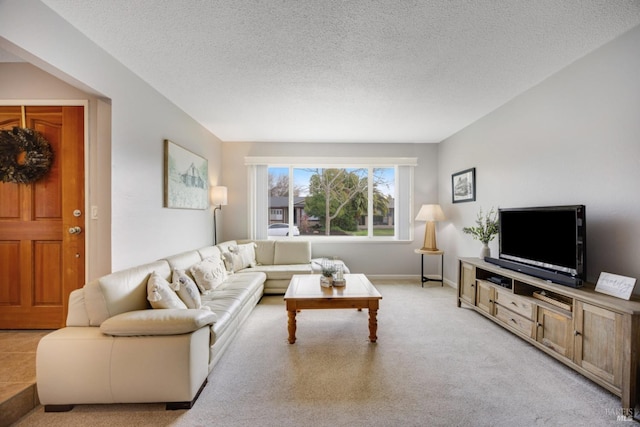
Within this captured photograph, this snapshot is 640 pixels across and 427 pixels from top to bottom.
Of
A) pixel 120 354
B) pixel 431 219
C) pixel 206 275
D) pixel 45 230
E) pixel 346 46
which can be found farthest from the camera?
pixel 431 219

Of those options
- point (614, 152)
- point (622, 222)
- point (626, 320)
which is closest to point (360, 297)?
point (626, 320)

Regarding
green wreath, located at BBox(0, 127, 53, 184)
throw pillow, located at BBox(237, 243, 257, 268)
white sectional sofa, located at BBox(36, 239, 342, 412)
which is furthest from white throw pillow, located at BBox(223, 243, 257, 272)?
green wreath, located at BBox(0, 127, 53, 184)

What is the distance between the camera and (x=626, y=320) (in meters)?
1.68

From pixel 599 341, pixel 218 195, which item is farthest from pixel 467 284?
pixel 218 195

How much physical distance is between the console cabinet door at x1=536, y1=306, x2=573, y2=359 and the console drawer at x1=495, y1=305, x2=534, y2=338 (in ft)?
0.29

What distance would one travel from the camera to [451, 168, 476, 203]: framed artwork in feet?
13.3

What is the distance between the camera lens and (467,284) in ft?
11.5

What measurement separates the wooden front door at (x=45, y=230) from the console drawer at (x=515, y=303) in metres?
4.09

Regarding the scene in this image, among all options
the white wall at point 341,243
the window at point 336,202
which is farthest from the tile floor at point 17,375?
the window at point 336,202

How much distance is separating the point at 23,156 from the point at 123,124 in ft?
2.99

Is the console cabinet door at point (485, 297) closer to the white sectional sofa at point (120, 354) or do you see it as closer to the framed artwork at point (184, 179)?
the white sectional sofa at point (120, 354)

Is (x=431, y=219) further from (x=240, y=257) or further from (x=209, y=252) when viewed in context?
(x=209, y=252)

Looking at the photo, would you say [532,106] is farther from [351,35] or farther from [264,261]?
[264,261]

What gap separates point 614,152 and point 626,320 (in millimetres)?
1289
